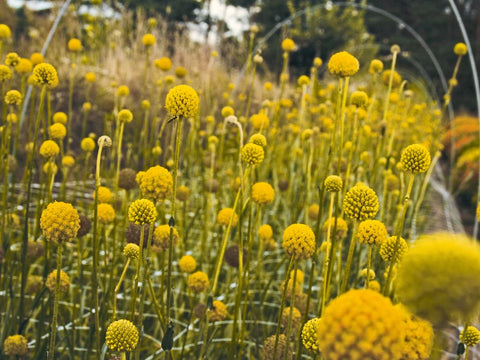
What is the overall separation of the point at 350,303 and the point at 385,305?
23 millimetres

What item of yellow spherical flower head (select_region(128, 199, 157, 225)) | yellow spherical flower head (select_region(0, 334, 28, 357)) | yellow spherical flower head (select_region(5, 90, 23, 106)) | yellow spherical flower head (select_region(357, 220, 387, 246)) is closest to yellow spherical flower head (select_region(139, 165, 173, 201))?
yellow spherical flower head (select_region(128, 199, 157, 225))

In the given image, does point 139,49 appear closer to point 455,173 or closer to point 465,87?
point 455,173

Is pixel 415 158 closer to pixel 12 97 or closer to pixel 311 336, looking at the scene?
pixel 311 336

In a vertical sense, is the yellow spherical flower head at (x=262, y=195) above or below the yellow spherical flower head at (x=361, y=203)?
below

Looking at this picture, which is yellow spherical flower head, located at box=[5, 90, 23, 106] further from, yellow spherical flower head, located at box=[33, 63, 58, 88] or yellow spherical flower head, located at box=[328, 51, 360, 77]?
yellow spherical flower head, located at box=[328, 51, 360, 77]

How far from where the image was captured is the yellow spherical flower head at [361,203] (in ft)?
1.73

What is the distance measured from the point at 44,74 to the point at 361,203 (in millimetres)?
567

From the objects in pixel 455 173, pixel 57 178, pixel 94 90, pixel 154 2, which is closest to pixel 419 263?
pixel 57 178

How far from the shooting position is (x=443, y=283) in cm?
28

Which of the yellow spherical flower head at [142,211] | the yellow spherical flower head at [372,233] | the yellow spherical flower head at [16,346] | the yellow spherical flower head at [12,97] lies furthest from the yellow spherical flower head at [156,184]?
the yellow spherical flower head at [12,97]

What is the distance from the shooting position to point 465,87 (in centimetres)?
1167

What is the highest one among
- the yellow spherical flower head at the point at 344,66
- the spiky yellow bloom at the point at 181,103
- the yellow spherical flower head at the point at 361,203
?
the yellow spherical flower head at the point at 344,66

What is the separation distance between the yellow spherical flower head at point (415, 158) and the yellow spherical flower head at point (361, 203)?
2.8 inches

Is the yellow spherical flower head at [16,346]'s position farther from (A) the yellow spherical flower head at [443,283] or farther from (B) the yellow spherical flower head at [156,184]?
(A) the yellow spherical flower head at [443,283]
